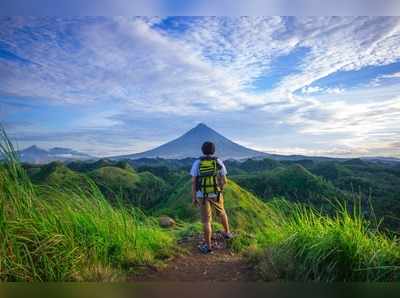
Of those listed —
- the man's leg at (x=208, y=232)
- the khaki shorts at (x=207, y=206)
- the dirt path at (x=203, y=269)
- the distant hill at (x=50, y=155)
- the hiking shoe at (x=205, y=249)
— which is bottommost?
the dirt path at (x=203, y=269)

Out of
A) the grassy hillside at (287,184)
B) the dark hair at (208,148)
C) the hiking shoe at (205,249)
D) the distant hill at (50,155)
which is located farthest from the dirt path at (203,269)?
the distant hill at (50,155)

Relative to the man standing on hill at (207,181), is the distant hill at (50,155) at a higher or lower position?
higher

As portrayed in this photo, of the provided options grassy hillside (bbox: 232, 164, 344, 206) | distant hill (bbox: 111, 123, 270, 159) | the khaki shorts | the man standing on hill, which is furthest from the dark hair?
grassy hillside (bbox: 232, 164, 344, 206)

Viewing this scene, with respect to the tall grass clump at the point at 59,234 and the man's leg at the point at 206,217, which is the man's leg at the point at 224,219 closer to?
the man's leg at the point at 206,217

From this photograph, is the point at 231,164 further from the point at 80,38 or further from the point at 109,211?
the point at 80,38

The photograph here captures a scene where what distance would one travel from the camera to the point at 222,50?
392cm

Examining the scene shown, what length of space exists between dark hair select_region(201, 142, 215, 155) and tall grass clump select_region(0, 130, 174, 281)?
869 mm

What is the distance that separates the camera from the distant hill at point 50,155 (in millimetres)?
3447

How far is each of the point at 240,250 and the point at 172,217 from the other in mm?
1360

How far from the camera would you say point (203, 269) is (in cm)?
317

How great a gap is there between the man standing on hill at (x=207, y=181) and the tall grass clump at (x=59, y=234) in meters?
0.58

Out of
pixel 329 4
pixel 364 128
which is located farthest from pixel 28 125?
pixel 364 128

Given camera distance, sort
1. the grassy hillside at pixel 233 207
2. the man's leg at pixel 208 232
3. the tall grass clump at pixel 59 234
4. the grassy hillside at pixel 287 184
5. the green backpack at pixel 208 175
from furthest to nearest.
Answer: the grassy hillside at pixel 233 207
the grassy hillside at pixel 287 184
the man's leg at pixel 208 232
the green backpack at pixel 208 175
the tall grass clump at pixel 59 234

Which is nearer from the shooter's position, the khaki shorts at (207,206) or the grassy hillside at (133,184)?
the khaki shorts at (207,206)
